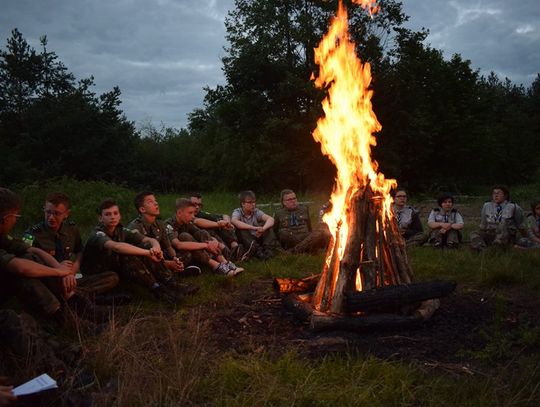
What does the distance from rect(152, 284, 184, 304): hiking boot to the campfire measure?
123cm

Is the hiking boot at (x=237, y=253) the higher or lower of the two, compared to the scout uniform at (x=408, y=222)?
lower

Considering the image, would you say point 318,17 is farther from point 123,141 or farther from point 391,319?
point 391,319

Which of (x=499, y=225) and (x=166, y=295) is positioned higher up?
(x=499, y=225)

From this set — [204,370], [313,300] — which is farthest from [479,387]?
[313,300]

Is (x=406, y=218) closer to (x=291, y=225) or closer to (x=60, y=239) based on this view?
(x=291, y=225)

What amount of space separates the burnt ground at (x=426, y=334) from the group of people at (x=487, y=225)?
2.68 meters

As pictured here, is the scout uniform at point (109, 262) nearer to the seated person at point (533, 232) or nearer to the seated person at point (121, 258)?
the seated person at point (121, 258)

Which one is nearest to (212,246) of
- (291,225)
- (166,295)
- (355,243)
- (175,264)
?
(175,264)

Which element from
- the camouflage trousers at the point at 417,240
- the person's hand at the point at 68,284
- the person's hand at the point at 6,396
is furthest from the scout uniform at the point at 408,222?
Result: the person's hand at the point at 6,396

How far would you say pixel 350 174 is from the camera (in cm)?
563

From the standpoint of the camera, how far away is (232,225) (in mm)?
8438

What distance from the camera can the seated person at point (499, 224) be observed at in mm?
8227

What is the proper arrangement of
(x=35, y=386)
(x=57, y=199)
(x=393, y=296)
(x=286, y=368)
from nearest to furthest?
(x=35, y=386)
(x=286, y=368)
(x=393, y=296)
(x=57, y=199)

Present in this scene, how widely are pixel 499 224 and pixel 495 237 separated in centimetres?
24
